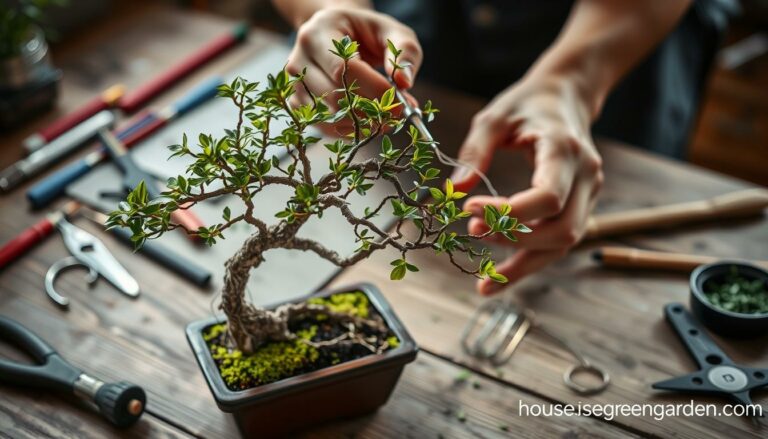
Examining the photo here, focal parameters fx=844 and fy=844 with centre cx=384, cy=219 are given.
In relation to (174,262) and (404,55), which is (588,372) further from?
(174,262)

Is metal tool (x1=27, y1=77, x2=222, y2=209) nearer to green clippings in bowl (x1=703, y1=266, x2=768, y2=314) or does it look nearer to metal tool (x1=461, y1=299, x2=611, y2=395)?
metal tool (x1=461, y1=299, x2=611, y2=395)

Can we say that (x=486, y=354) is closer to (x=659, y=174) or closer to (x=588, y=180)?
(x=588, y=180)

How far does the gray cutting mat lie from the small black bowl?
43 centimetres

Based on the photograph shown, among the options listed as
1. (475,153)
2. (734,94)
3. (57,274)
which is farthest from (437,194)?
(734,94)

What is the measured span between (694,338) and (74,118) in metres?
1.01

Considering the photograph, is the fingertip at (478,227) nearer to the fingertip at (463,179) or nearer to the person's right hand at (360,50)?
the fingertip at (463,179)

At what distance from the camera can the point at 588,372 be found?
3.35ft

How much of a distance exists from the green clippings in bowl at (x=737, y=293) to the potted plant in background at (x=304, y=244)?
1.34 feet

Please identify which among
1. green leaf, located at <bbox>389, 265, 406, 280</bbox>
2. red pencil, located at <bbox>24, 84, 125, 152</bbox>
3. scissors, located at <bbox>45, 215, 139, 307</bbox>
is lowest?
green leaf, located at <bbox>389, 265, 406, 280</bbox>

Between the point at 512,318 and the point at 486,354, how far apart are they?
75mm

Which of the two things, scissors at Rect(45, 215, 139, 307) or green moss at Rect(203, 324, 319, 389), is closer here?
green moss at Rect(203, 324, 319, 389)

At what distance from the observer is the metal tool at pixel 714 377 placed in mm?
971

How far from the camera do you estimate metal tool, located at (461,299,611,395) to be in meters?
1.01

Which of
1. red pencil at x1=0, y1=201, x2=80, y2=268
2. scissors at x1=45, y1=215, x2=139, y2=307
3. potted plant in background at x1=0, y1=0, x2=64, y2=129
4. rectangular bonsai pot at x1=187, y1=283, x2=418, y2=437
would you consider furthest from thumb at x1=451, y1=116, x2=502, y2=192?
potted plant in background at x1=0, y1=0, x2=64, y2=129
